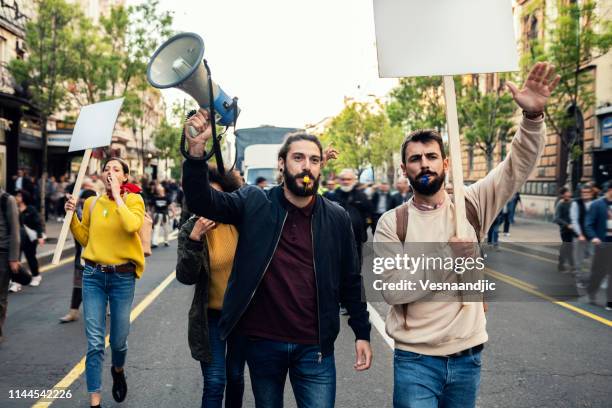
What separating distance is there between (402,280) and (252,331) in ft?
2.59

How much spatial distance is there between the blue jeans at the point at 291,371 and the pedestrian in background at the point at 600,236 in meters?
7.32

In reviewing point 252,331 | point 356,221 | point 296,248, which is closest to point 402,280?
point 296,248

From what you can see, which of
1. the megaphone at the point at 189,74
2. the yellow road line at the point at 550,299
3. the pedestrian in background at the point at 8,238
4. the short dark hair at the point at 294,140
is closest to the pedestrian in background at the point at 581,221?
the yellow road line at the point at 550,299

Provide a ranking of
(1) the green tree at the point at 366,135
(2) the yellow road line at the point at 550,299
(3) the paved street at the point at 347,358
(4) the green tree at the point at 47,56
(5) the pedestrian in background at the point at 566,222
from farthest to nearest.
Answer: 1. (1) the green tree at the point at 366,135
2. (4) the green tree at the point at 47,56
3. (5) the pedestrian in background at the point at 566,222
4. (2) the yellow road line at the point at 550,299
5. (3) the paved street at the point at 347,358

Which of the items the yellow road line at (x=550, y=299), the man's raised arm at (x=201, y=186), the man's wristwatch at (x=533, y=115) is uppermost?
the man's wristwatch at (x=533, y=115)

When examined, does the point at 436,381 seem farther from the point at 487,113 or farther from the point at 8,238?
the point at 487,113

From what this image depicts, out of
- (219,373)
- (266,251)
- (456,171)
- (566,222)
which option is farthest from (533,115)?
(566,222)

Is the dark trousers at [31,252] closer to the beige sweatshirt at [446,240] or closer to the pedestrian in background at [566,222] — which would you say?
the beige sweatshirt at [446,240]

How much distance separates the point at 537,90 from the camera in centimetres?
247

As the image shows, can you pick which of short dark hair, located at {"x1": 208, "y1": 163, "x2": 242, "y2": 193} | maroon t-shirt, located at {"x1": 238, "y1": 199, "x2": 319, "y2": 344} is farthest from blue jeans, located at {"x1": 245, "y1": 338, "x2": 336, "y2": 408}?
short dark hair, located at {"x1": 208, "y1": 163, "x2": 242, "y2": 193}

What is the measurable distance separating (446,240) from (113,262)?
280 cm

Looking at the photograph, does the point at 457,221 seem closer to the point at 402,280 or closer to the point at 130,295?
Answer: the point at 402,280

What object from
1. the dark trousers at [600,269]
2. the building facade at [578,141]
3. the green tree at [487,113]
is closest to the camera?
the dark trousers at [600,269]

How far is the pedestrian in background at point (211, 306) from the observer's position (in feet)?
11.4
